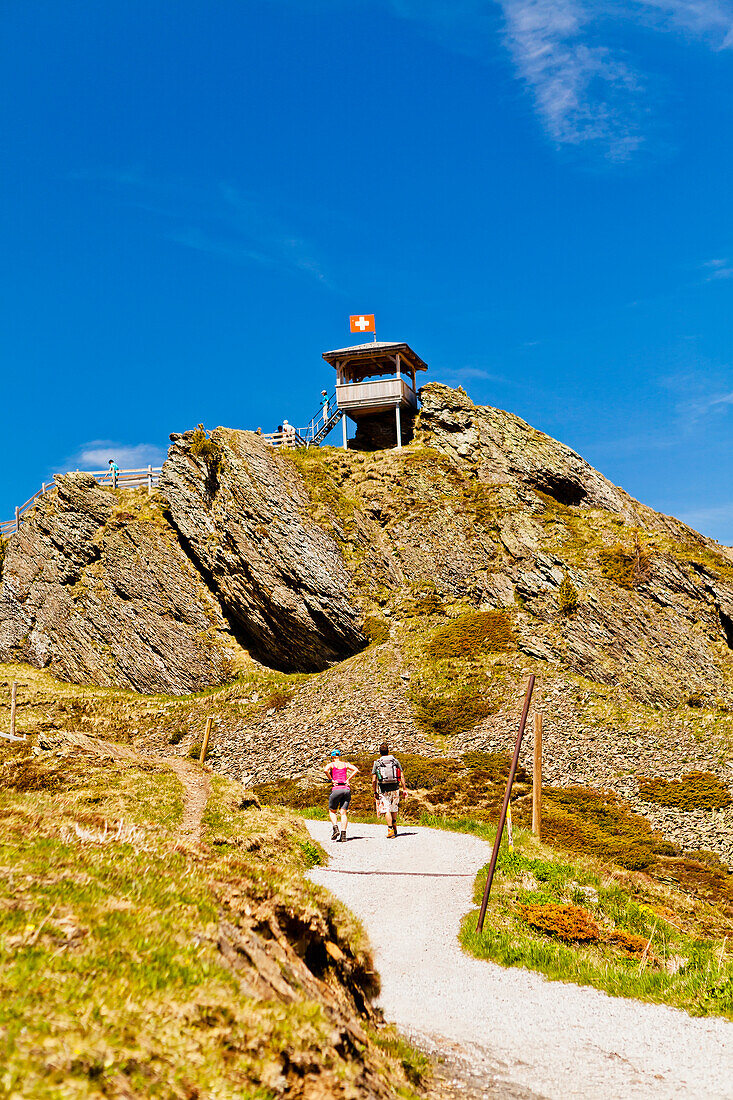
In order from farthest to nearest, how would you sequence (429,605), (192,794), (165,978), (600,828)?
(429,605)
(600,828)
(192,794)
(165,978)

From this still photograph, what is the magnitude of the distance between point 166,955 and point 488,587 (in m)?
54.0

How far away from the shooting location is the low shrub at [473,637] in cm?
5269

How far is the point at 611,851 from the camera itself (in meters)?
27.8

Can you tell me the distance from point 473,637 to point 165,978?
1938 inches

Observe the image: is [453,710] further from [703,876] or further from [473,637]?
[703,876]

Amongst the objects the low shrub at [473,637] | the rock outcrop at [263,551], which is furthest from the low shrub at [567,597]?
the rock outcrop at [263,551]

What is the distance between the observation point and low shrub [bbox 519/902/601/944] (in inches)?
558

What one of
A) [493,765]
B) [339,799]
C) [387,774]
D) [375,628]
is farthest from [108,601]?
[387,774]

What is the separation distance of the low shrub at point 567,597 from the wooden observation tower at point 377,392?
21.6m

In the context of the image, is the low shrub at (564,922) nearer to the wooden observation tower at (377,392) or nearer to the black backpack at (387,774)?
the black backpack at (387,774)

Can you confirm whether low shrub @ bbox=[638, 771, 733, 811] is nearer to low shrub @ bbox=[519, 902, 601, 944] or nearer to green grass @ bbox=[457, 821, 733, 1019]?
green grass @ bbox=[457, 821, 733, 1019]

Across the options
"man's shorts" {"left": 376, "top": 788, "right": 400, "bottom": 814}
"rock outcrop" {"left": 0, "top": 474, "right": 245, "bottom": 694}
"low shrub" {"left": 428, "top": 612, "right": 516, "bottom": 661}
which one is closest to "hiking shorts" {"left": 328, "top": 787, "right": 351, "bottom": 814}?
"man's shorts" {"left": 376, "top": 788, "right": 400, "bottom": 814}

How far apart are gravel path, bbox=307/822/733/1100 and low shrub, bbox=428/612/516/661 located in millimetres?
36865

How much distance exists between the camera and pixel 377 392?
6981 centimetres
